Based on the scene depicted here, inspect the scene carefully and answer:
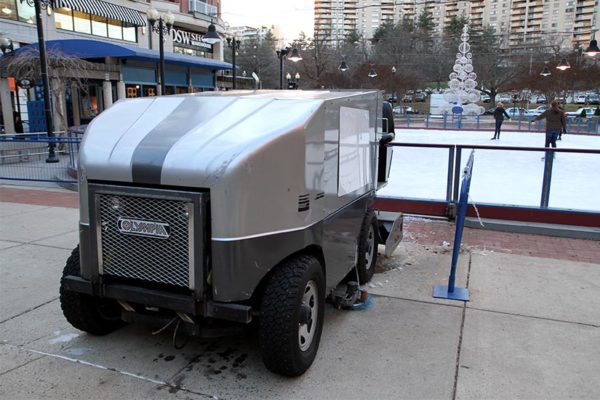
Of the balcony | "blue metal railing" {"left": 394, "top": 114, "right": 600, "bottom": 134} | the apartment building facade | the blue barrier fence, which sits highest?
the apartment building facade

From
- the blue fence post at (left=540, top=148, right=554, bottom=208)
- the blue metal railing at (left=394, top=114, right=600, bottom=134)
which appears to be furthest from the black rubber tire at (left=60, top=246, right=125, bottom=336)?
the blue metal railing at (left=394, top=114, right=600, bottom=134)

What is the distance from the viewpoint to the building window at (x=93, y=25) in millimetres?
30031

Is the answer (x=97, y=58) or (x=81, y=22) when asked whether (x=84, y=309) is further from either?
(x=81, y=22)

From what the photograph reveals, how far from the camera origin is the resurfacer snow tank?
297cm

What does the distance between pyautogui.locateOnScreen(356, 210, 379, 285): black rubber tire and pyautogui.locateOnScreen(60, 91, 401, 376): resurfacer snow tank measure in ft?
4.08

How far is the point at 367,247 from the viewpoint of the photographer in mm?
5109

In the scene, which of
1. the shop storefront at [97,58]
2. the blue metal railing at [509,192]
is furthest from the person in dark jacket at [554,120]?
the shop storefront at [97,58]

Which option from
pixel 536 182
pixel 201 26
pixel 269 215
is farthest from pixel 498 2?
pixel 269 215

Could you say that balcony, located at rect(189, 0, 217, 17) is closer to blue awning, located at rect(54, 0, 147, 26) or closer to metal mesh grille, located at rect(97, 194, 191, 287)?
blue awning, located at rect(54, 0, 147, 26)

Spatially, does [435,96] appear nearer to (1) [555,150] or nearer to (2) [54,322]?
(1) [555,150]

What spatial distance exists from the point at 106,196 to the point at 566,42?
320ft

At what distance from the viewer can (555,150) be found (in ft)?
23.5

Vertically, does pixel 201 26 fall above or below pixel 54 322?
above

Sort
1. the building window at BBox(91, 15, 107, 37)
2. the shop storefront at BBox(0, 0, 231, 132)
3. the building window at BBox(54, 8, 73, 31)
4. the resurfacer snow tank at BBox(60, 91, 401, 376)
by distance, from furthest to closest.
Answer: the building window at BBox(91, 15, 107, 37), the building window at BBox(54, 8, 73, 31), the shop storefront at BBox(0, 0, 231, 132), the resurfacer snow tank at BBox(60, 91, 401, 376)
